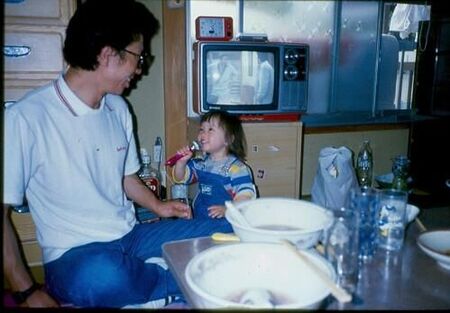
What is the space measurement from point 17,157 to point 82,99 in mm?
285

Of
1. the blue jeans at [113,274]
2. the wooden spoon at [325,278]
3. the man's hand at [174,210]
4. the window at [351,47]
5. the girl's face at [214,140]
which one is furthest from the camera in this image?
the window at [351,47]

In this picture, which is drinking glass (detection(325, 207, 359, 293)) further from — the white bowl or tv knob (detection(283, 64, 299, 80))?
tv knob (detection(283, 64, 299, 80))

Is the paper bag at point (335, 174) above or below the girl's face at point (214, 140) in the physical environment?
below

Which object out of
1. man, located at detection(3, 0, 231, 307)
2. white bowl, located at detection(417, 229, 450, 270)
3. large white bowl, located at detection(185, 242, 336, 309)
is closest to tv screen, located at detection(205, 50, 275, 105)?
man, located at detection(3, 0, 231, 307)

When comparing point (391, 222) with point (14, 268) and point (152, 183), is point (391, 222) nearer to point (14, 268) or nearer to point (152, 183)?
point (14, 268)

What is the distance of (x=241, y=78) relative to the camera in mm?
2096

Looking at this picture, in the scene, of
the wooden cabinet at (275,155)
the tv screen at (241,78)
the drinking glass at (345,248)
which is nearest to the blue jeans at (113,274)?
the drinking glass at (345,248)

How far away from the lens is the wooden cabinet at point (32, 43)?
174 cm

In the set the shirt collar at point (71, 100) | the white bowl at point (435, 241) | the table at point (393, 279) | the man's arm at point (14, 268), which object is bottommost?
the man's arm at point (14, 268)

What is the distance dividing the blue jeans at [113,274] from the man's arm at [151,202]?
106mm

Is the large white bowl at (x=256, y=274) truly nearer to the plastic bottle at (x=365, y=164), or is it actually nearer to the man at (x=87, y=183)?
the man at (x=87, y=183)

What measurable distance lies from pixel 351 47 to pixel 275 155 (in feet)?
3.68

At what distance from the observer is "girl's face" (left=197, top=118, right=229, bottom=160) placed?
1848 millimetres

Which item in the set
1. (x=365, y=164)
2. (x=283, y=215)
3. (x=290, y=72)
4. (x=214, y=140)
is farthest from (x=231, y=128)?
(x=365, y=164)
